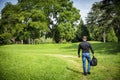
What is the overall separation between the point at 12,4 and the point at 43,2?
185 cm

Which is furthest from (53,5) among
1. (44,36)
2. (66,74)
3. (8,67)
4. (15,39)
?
(8,67)

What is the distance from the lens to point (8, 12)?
1380 cm

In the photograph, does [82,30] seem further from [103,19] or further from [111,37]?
[103,19]

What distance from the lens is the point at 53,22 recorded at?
515 inches

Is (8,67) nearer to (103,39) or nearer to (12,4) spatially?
(12,4)

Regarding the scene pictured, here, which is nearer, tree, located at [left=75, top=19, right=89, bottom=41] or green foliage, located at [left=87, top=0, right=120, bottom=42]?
tree, located at [left=75, top=19, right=89, bottom=41]

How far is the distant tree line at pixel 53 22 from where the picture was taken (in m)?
13.1

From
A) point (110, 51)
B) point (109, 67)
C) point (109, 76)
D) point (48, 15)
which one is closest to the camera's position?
point (109, 76)

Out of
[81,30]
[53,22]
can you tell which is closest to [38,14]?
[53,22]

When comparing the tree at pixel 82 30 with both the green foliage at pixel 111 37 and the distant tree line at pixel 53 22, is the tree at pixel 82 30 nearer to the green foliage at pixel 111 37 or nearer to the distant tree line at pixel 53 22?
the distant tree line at pixel 53 22

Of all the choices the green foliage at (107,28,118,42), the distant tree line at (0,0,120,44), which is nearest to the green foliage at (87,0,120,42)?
the distant tree line at (0,0,120,44)

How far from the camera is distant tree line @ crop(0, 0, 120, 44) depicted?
13.1 metres

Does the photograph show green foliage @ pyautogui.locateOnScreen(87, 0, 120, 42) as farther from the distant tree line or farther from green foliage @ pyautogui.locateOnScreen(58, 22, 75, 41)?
green foliage @ pyautogui.locateOnScreen(58, 22, 75, 41)

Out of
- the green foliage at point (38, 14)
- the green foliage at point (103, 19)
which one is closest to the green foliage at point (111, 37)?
the green foliage at point (103, 19)
